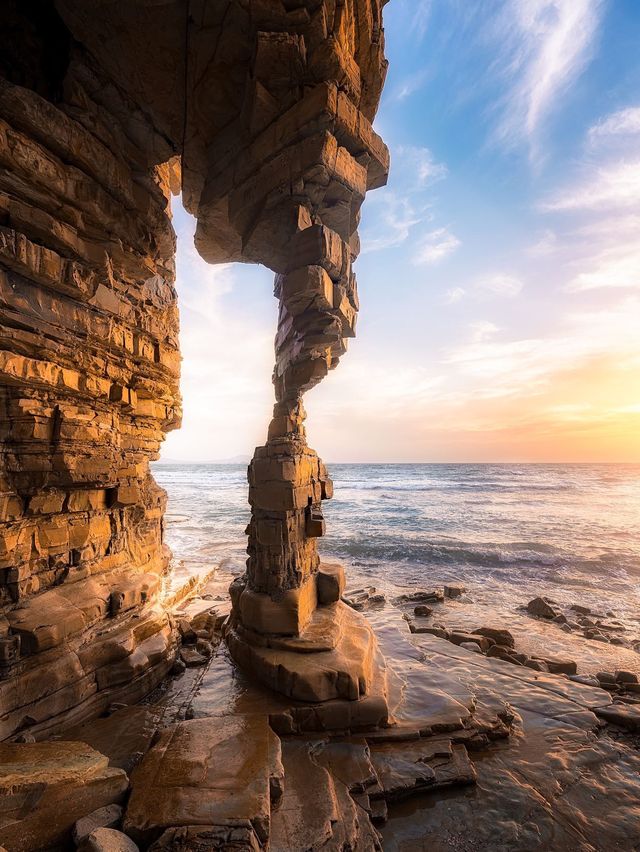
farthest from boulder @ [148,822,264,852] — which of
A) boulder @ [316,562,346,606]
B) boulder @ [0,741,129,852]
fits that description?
boulder @ [316,562,346,606]

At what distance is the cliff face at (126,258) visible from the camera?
506 centimetres

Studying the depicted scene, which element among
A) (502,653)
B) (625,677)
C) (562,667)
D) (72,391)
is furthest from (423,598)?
(72,391)

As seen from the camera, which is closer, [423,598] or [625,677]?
[625,677]

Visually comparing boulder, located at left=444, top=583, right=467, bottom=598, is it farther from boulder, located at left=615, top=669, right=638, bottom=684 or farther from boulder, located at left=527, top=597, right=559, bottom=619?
boulder, located at left=615, top=669, right=638, bottom=684

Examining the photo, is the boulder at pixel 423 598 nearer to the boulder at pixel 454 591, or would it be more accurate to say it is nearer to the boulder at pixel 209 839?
the boulder at pixel 454 591

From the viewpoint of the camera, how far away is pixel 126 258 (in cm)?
661

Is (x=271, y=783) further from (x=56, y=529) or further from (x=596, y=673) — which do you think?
(x=596, y=673)

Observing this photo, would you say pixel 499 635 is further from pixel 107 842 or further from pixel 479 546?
pixel 479 546

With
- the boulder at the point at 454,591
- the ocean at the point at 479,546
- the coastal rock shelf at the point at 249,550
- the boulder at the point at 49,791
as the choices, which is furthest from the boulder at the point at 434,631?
the boulder at the point at 49,791

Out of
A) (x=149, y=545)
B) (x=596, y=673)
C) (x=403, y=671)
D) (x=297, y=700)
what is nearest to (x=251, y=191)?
(x=149, y=545)

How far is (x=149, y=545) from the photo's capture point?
7.93 metres

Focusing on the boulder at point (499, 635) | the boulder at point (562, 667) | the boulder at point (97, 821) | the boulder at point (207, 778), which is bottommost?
the boulder at point (499, 635)

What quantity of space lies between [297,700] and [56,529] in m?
4.46

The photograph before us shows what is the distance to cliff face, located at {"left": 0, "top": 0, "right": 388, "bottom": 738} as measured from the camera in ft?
16.6
